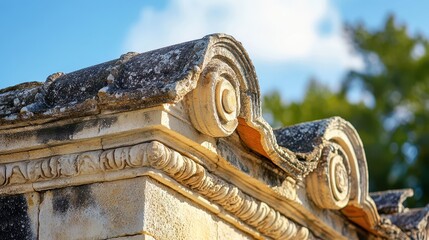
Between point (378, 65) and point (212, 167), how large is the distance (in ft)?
102

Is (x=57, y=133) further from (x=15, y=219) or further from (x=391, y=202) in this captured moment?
(x=391, y=202)

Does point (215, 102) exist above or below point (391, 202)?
below

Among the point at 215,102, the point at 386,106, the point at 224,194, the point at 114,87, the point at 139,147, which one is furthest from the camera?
the point at 386,106

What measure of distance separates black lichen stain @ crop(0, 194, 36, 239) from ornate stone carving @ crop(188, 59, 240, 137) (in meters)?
1.11

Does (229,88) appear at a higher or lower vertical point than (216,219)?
higher

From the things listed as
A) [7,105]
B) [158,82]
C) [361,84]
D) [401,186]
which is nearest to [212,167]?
[158,82]

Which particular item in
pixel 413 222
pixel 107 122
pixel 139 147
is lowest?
pixel 139 147

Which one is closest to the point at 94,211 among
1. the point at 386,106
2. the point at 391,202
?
the point at 391,202

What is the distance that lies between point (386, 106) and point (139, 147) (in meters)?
30.3

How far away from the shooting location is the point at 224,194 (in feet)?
21.1

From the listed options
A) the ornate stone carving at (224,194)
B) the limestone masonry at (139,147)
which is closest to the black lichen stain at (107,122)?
the limestone masonry at (139,147)

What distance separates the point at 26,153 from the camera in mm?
6070

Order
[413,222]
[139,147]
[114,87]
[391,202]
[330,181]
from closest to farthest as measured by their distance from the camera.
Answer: [139,147], [114,87], [330,181], [413,222], [391,202]

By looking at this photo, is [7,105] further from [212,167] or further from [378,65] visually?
[378,65]
